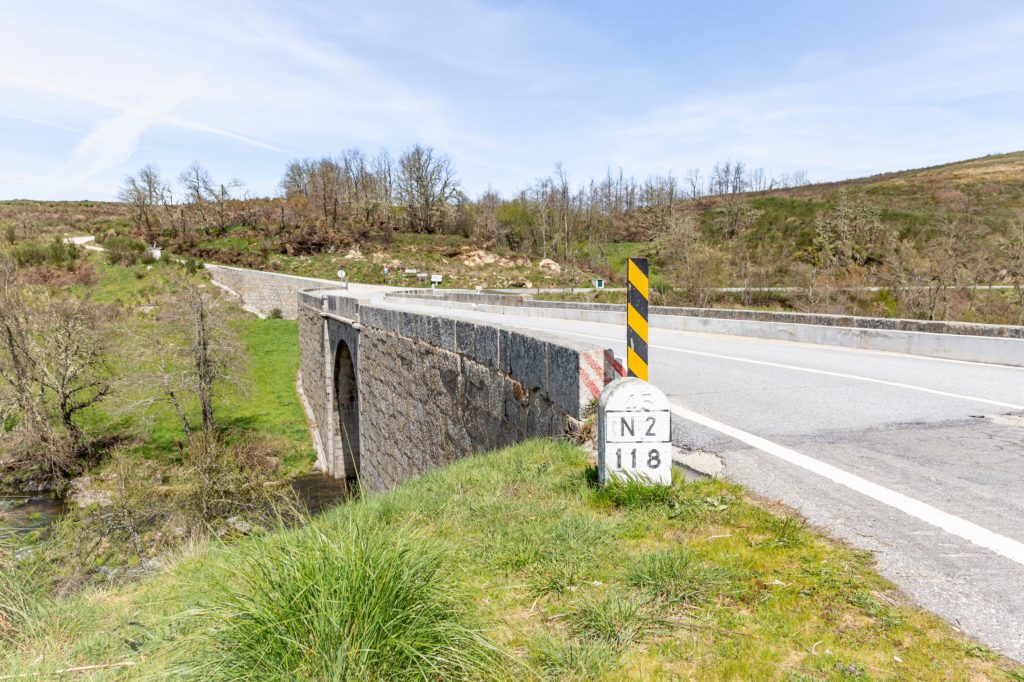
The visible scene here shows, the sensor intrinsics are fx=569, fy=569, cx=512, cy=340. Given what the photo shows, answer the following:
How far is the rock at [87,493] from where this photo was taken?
17008mm

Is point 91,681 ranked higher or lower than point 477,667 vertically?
lower

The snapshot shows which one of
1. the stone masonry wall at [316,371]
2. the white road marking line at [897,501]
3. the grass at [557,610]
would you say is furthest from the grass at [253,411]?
the white road marking line at [897,501]

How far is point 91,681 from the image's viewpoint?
250 centimetres

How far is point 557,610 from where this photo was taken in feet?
8.46

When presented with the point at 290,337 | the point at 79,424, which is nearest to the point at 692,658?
the point at 79,424

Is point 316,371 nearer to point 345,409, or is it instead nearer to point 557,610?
point 345,409

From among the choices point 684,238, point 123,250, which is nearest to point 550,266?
point 684,238

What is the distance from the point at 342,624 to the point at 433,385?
300 inches

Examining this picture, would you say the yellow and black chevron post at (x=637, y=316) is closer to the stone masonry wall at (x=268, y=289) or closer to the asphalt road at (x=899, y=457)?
the asphalt road at (x=899, y=457)

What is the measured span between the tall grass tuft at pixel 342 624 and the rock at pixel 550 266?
159ft

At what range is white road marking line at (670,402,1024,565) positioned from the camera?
282 centimetres

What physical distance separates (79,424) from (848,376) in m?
26.2

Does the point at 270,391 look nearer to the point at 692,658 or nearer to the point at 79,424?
the point at 79,424

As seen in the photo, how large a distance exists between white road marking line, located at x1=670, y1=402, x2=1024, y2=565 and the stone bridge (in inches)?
54.5
